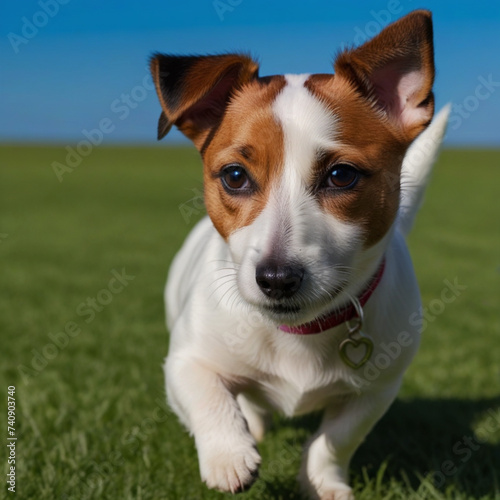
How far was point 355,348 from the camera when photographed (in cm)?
367

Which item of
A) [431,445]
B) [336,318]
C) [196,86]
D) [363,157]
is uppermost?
[196,86]

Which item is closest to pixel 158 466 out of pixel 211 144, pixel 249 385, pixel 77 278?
pixel 249 385

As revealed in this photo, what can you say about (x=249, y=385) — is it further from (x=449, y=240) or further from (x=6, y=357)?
(x=449, y=240)

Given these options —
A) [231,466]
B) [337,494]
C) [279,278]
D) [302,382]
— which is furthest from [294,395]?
[279,278]

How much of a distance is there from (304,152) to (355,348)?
3.54ft

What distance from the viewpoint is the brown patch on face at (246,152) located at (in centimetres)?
317

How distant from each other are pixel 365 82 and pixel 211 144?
0.80 metres

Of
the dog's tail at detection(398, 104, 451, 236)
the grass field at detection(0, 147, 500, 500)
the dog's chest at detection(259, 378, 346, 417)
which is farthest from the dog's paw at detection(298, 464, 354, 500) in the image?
the dog's tail at detection(398, 104, 451, 236)

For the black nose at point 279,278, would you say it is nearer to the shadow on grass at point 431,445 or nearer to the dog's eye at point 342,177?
the dog's eye at point 342,177

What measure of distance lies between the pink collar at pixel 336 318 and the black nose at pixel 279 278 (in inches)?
23.0

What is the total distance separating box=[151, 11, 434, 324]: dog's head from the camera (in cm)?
305

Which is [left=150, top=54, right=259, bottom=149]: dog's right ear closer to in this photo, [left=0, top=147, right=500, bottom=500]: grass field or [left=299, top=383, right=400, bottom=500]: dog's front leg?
[left=0, top=147, right=500, bottom=500]: grass field

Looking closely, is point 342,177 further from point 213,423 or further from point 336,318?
point 213,423

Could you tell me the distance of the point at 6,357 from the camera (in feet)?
20.9
